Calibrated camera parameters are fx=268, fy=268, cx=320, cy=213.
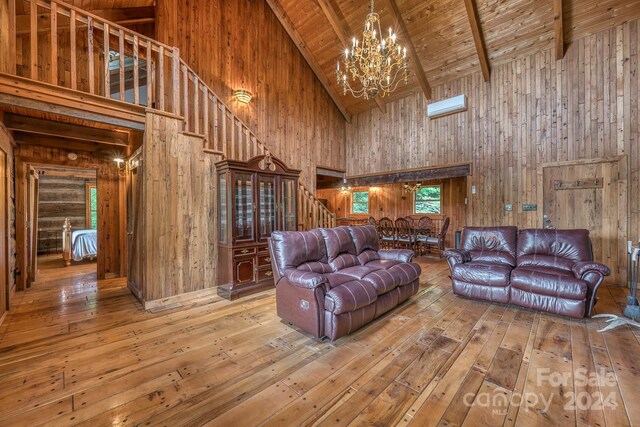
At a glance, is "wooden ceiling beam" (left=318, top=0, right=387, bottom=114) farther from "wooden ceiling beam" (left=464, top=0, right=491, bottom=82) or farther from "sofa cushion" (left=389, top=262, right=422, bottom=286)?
"sofa cushion" (left=389, top=262, right=422, bottom=286)

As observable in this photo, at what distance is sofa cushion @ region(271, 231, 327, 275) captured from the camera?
3002 millimetres

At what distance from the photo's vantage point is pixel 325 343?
2537mm

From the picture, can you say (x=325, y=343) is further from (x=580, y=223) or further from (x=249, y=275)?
(x=580, y=223)

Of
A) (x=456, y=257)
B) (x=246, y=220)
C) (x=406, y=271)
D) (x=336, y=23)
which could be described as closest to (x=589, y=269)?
(x=456, y=257)

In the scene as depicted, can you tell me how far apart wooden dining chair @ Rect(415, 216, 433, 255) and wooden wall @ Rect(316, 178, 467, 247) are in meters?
0.58

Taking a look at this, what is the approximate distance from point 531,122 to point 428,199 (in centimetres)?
443

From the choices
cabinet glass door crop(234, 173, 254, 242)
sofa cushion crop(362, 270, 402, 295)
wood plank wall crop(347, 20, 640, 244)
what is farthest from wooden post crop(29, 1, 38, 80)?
wood plank wall crop(347, 20, 640, 244)

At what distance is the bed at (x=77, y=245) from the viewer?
6703 mm

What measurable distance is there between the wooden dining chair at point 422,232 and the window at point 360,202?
8.77 feet

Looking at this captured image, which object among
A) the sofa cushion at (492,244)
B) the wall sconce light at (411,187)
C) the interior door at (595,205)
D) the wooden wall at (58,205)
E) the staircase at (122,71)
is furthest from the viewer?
the wall sconce light at (411,187)

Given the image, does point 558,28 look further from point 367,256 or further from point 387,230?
point 387,230

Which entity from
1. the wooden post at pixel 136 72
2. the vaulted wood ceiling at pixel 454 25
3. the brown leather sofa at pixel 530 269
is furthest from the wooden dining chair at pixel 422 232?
the wooden post at pixel 136 72

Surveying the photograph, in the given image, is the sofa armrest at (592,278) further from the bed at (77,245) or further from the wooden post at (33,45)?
the bed at (77,245)

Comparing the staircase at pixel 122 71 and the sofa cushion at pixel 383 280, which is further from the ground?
the staircase at pixel 122 71
